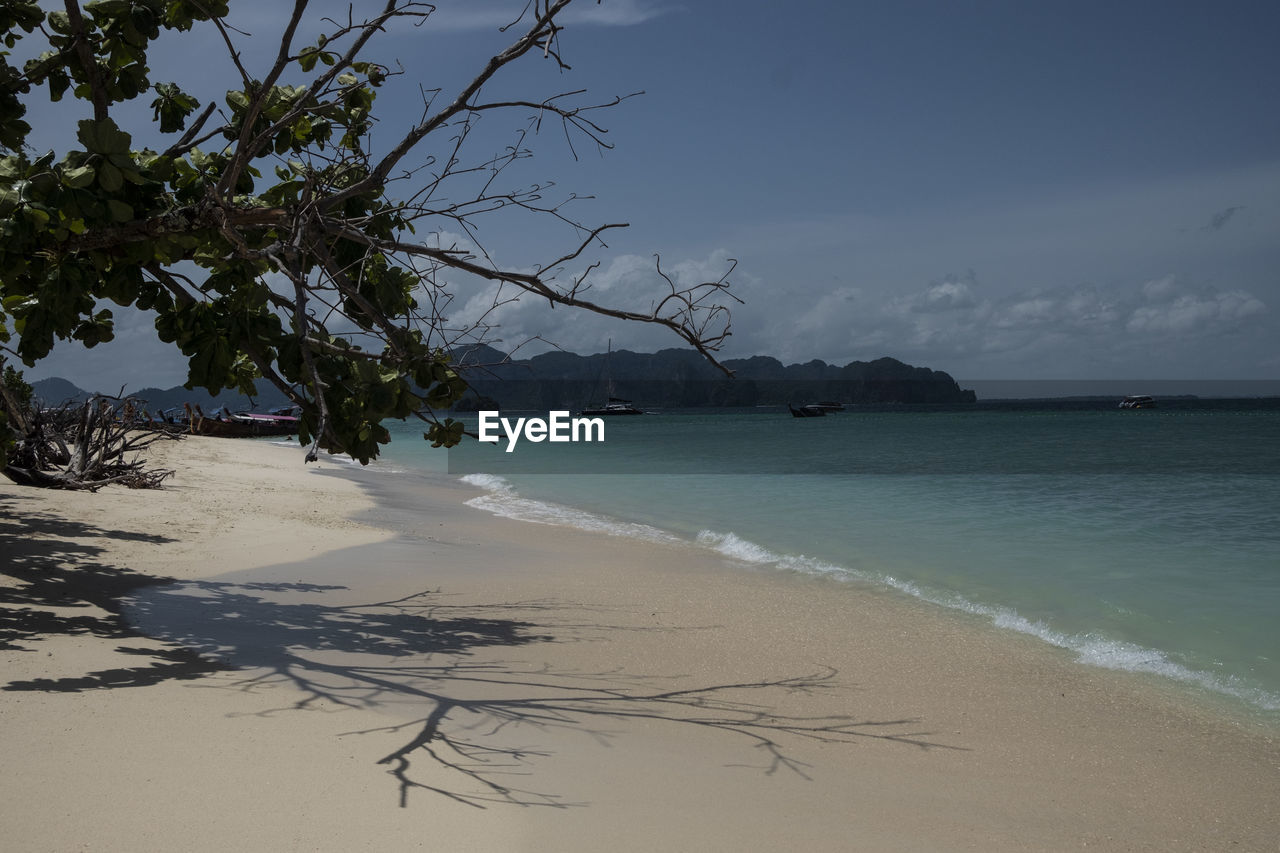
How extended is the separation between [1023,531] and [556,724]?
36.7 feet

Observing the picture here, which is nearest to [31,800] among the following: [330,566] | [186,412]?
[330,566]

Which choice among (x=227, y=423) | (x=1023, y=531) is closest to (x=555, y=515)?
(x=1023, y=531)

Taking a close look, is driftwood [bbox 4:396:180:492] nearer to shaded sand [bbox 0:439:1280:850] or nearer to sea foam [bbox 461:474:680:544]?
shaded sand [bbox 0:439:1280:850]

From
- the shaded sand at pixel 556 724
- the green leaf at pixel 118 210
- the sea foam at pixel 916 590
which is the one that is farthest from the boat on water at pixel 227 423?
the green leaf at pixel 118 210

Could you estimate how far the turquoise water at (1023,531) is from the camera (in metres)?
7.42

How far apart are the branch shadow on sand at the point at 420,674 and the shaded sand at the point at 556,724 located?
23mm

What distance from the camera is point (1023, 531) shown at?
13.6 meters

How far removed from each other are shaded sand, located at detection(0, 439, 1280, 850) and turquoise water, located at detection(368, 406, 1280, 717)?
1108mm

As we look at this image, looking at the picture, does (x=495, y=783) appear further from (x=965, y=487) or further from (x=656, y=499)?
(x=965, y=487)

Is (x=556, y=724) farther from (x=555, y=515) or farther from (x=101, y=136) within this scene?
(x=555, y=515)

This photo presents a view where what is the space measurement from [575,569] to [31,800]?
20.4ft

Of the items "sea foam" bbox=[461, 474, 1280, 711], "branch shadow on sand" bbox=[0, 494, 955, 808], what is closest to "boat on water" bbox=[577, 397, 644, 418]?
"sea foam" bbox=[461, 474, 1280, 711]

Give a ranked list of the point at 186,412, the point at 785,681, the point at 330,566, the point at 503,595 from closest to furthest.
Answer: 1. the point at 785,681
2. the point at 503,595
3. the point at 330,566
4. the point at 186,412

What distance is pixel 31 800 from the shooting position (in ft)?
9.86
